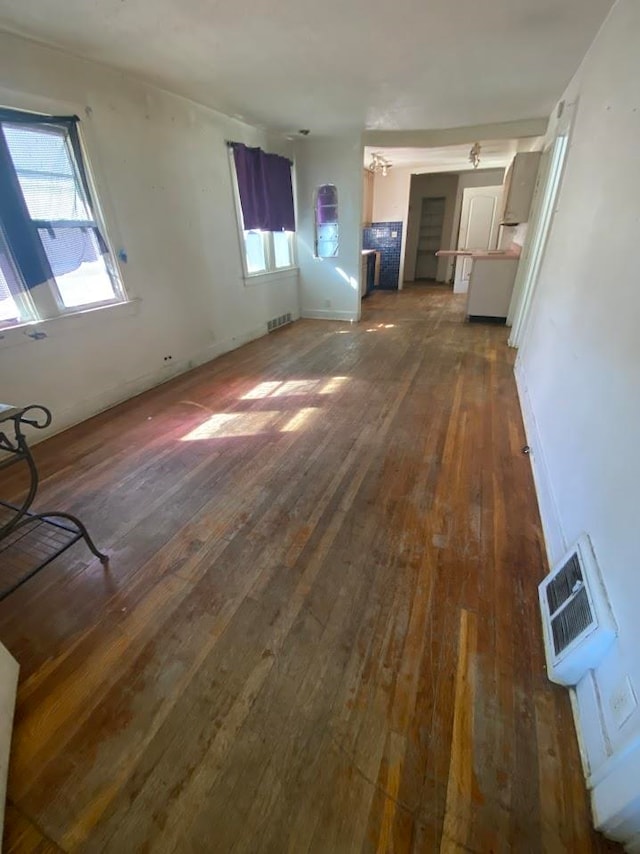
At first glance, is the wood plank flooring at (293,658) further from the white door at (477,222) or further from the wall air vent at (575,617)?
the white door at (477,222)

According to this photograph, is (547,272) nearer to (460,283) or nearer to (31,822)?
(31,822)

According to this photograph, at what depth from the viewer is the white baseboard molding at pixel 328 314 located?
573cm

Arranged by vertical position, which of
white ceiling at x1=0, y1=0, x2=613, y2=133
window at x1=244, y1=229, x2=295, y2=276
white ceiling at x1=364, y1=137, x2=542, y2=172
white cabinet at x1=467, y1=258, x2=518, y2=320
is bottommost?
white cabinet at x1=467, y1=258, x2=518, y2=320

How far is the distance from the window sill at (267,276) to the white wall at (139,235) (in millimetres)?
184

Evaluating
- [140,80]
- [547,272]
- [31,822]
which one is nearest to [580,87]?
[547,272]

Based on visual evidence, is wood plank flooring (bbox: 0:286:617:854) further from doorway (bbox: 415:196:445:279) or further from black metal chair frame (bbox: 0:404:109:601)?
doorway (bbox: 415:196:445:279)

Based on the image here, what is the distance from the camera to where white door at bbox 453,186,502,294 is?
7383 mm

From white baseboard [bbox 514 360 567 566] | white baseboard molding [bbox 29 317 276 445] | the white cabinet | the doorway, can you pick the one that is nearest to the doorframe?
the white cabinet

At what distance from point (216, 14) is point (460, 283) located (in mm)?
6931

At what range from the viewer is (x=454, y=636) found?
1.30m

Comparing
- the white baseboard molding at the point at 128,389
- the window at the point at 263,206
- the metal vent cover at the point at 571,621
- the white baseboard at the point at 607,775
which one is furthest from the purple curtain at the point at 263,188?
the white baseboard at the point at 607,775

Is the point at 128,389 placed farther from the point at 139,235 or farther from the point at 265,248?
the point at 265,248

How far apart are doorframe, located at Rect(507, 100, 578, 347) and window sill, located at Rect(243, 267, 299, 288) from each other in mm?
3143

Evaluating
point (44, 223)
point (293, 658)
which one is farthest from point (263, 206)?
point (293, 658)
